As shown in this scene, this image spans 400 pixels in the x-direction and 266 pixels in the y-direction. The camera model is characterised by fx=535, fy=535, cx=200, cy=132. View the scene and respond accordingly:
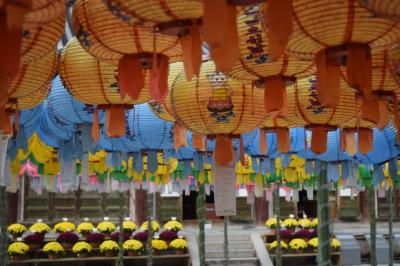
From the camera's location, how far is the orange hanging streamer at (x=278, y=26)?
1561mm

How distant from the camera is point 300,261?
1375 centimetres

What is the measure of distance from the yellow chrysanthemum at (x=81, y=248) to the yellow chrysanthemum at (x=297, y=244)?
4849 mm

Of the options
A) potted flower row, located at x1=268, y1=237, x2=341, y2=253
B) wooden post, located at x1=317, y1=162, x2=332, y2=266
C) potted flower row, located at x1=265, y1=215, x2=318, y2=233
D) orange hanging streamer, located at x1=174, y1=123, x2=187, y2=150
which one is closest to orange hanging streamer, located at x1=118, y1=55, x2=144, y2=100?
orange hanging streamer, located at x1=174, y1=123, x2=187, y2=150

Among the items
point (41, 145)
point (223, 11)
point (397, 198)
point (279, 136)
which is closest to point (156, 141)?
point (279, 136)

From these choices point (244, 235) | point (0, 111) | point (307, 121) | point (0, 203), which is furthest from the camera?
point (244, 235)

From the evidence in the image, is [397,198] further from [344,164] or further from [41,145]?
[41,145]

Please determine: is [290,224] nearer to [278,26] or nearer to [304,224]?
[304,224]

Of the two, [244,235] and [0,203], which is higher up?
[0,203]

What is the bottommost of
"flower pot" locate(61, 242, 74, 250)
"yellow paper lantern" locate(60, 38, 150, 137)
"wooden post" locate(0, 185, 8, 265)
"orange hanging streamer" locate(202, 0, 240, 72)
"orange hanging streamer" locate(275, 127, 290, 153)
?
"flower pot" locate(61, 242, 74, 250)

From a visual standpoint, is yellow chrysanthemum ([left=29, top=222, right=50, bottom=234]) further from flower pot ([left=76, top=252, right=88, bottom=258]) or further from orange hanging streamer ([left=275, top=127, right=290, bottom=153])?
orange hanging streamer ([left=275, top=127, right=290, bottom=153])

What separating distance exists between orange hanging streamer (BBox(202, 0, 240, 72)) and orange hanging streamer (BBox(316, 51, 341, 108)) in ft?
1.91

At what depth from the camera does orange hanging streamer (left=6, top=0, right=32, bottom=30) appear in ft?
4.95

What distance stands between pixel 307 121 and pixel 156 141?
5.80ft

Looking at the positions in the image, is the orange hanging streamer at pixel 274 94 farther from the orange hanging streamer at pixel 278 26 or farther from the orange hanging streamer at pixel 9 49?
the orange hanging streamer at pixel 9 49
